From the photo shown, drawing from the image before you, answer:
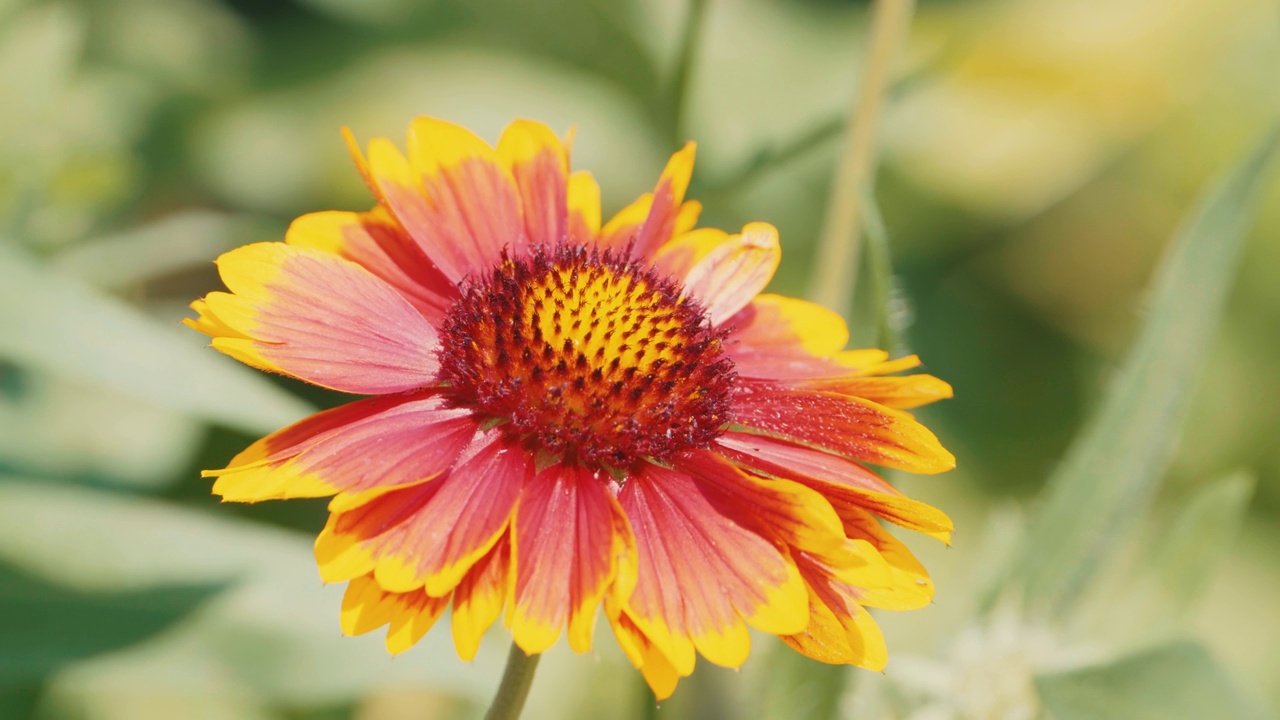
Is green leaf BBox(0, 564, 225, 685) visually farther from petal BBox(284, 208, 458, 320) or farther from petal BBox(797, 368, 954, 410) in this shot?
petal BBox(797, 368, 954, 410)

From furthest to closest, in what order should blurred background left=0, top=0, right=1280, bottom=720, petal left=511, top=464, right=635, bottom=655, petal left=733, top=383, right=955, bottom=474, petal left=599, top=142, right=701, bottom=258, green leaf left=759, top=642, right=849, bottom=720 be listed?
blurred background left=0, top=0, right=1280, bottom=720 < green leaf left=759, top=642, right=849, bottom=720 < petal left=599, top=142, right=701, bottom=258 < petal left=733, top=383, right=955, bottom=474 < petal left=511, top=464, right=635, bottom=655

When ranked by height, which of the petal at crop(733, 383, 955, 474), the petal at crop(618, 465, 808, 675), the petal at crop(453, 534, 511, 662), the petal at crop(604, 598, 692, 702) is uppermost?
the petal at crop(733, 383, 955, 474)

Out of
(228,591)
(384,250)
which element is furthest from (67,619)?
(384,250)

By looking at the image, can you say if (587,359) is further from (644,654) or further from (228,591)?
(228,591)

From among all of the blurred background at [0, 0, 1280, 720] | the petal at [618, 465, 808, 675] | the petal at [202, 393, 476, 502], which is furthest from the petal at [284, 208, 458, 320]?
the blurred background at [0, 0, 1280, 720]

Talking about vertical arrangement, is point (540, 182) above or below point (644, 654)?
above

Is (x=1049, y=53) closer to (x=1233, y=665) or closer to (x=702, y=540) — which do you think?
(x=1233, y=665)

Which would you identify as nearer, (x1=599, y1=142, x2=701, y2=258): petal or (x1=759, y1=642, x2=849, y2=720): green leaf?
(x1=599, y1=142, x2=701, y2=258): petal

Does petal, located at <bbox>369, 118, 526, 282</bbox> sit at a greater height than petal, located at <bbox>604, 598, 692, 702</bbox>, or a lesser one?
greater

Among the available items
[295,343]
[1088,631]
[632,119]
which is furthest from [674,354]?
[632,119]

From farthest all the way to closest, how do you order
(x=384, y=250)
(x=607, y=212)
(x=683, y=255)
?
(x=607, y=212)
(x=683, y=255)
(x=384, y=250)
